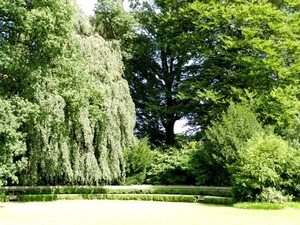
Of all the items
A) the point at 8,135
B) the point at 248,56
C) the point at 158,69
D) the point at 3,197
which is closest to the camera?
the point at 8,135

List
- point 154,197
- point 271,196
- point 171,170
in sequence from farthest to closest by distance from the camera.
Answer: point 171,170
point 154,197
point 271,196

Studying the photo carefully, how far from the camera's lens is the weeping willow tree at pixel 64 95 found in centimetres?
1566

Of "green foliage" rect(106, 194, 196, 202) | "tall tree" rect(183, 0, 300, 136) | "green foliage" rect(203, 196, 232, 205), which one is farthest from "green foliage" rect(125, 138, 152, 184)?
"green foliage" rect(203, 196, 232, 205)

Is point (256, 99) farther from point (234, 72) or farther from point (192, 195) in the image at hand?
point (192, 195)

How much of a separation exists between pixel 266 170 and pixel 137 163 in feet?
26.5

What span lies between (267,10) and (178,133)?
10.3 meters

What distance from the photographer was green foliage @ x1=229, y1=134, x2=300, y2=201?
15125 millimetres

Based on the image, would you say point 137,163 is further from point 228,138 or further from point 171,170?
point 228,138

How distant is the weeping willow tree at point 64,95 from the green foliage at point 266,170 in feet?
22.6

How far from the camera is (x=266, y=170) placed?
15.1 metres

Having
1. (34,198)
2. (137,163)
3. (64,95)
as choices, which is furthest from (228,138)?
(34,198)

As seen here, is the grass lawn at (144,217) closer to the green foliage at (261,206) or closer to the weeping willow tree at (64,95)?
the green foliage at (261,206)

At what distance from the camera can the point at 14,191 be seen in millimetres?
19219

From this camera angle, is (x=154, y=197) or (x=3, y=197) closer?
(x=3, y=197)
